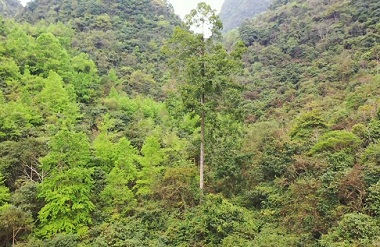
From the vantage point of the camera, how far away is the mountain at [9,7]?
260 feet

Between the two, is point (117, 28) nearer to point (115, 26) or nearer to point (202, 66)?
point (115, 26)

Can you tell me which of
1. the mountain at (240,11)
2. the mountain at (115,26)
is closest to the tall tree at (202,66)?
the mountain at (115,26)

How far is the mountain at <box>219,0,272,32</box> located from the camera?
11488 centimetres

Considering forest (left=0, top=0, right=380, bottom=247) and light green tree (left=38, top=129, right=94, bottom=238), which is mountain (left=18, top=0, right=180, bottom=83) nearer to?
forest (left=0, top=0, right=380, bottom=247)

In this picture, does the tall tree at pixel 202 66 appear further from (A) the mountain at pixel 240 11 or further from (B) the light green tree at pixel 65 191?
(A) the mountain at pixel 240 11

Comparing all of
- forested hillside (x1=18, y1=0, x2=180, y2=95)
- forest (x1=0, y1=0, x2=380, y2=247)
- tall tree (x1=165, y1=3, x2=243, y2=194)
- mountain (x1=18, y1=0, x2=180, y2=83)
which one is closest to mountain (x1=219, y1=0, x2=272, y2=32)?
forested hillside (x1=18, y1=0, x2=180, y2=95)

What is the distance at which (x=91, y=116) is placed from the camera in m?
31.2

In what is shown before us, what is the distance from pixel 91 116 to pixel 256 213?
21.1 m

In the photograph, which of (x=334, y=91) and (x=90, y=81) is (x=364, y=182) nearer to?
(x=334, y=91)

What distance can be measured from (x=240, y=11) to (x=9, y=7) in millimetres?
77707

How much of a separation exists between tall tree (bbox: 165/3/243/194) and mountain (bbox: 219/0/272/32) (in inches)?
3880

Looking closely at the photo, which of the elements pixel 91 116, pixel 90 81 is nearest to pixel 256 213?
pixel 91 116

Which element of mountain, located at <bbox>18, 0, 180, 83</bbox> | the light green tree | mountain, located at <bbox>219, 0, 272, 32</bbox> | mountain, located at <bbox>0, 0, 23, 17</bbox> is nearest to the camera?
the light green tree

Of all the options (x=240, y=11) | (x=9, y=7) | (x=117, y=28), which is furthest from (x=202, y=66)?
(x=240, y=11)
